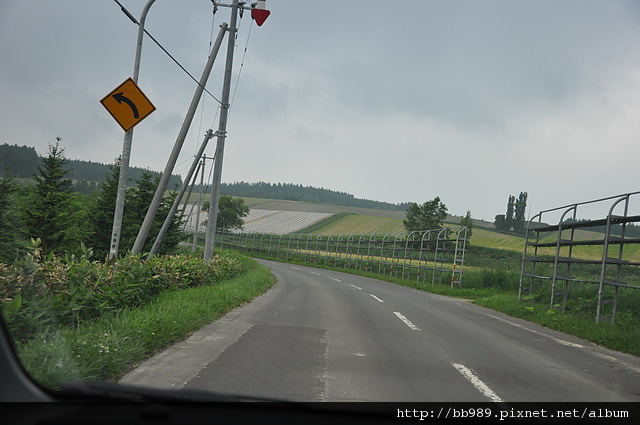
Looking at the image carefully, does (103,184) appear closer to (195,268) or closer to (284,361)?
(195,268)

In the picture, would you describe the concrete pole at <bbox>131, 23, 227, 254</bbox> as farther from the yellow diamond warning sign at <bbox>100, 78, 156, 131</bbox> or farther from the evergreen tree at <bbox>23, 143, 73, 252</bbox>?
the evergreen tree at <bbox>23, 143, 73, 252</bbox>

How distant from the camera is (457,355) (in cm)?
730

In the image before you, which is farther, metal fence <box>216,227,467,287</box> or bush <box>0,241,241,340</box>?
metal fence <box>216,227,467,287</box>

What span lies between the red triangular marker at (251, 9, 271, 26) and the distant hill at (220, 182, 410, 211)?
127674 mm

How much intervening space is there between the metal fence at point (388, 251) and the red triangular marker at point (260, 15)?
11.8 meters

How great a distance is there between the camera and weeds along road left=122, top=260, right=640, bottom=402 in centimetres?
510

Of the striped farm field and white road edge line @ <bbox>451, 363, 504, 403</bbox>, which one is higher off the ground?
the striped farm field

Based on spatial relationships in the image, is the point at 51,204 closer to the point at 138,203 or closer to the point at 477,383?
the point at 138,203

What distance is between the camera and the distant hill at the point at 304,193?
153 m

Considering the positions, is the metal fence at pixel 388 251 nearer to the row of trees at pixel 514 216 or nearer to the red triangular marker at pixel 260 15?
the red triangular marker at pixel 260 15

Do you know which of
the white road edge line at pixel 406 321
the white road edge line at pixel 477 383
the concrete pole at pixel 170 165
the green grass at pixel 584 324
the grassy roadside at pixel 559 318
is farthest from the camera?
the concrete pole at pixel 170 165

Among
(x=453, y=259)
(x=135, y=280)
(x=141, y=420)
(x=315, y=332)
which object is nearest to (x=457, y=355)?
(x=315, y=332)

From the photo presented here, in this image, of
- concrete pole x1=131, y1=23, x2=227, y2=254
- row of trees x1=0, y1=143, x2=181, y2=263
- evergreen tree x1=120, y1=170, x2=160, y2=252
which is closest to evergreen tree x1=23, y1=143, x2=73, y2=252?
row of trees x1=0, y1=143, x2=181, y2=263

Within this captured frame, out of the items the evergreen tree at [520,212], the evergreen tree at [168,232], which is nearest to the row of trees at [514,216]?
the evergreen tree at [520,212]
